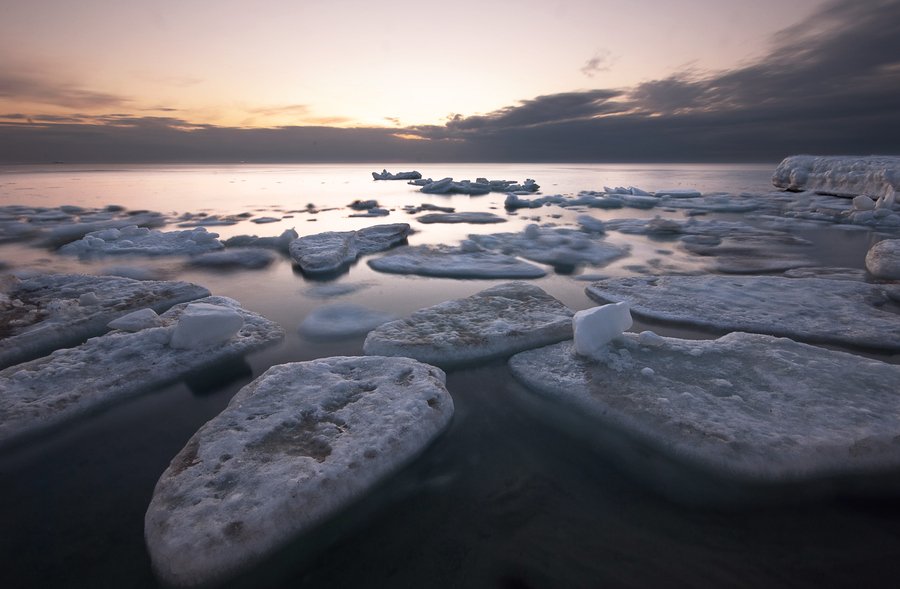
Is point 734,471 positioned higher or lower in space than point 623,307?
lower

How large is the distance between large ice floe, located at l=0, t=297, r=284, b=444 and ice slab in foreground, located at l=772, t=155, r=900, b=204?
22.4 metres

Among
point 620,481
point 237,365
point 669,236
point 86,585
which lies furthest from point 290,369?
point 669,236

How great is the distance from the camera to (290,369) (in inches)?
149

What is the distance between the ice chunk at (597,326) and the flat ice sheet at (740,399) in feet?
0.43

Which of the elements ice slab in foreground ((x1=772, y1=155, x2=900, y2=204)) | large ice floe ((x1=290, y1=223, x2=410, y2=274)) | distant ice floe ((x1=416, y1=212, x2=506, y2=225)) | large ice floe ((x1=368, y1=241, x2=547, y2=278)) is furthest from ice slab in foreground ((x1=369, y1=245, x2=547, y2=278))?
ice slab in foreground ((x1=772, y1=155, x2=900, y2=204))

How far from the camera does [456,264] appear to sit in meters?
8.12

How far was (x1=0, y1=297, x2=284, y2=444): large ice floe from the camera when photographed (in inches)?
131

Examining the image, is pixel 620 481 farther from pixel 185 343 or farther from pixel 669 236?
pixel 669 236

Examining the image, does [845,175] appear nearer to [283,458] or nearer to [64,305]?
[283,458]

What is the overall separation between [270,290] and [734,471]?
651 centimetres

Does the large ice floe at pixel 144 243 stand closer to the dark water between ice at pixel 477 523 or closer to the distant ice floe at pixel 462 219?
the distant ice floe at pixel 462 219

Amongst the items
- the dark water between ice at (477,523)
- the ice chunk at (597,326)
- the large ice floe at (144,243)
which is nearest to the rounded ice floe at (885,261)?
the ice chunk at (597,326)

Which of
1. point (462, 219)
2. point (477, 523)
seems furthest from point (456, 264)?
point (462, 219)

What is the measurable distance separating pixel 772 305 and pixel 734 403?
320 cm
